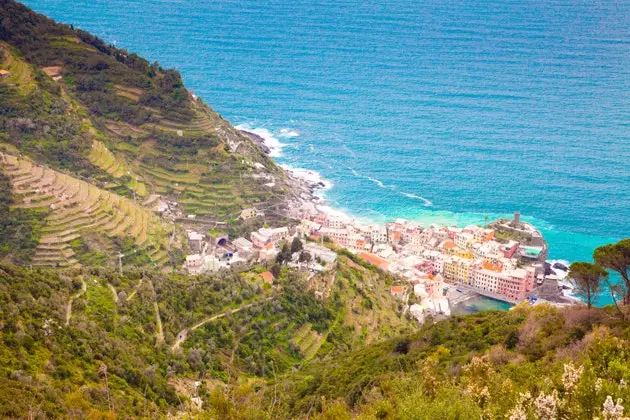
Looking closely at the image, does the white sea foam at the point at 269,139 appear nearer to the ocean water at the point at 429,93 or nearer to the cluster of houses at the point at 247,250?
the ocean water at the point at 429,93

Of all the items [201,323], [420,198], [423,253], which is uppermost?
[420,198]

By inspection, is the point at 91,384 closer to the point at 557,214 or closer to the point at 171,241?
the point at 171,241

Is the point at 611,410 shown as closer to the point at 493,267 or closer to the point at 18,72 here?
the point at 493,267

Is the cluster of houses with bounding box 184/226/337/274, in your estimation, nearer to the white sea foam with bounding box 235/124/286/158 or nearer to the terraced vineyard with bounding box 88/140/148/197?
the terraced vineyard with bounding box 88/140/148/197

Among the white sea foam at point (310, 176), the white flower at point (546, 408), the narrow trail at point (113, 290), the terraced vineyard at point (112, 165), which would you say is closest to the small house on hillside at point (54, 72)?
the terraced vineyard at point (112, 165)

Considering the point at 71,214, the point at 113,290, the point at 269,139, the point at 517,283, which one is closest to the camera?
the point at 113,290

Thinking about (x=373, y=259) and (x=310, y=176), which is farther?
(x=310, y=176)

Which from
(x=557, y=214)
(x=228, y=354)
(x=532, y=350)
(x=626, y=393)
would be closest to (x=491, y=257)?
(x=557, y=214)

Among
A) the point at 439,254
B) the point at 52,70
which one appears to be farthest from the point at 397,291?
the point at 52,70
